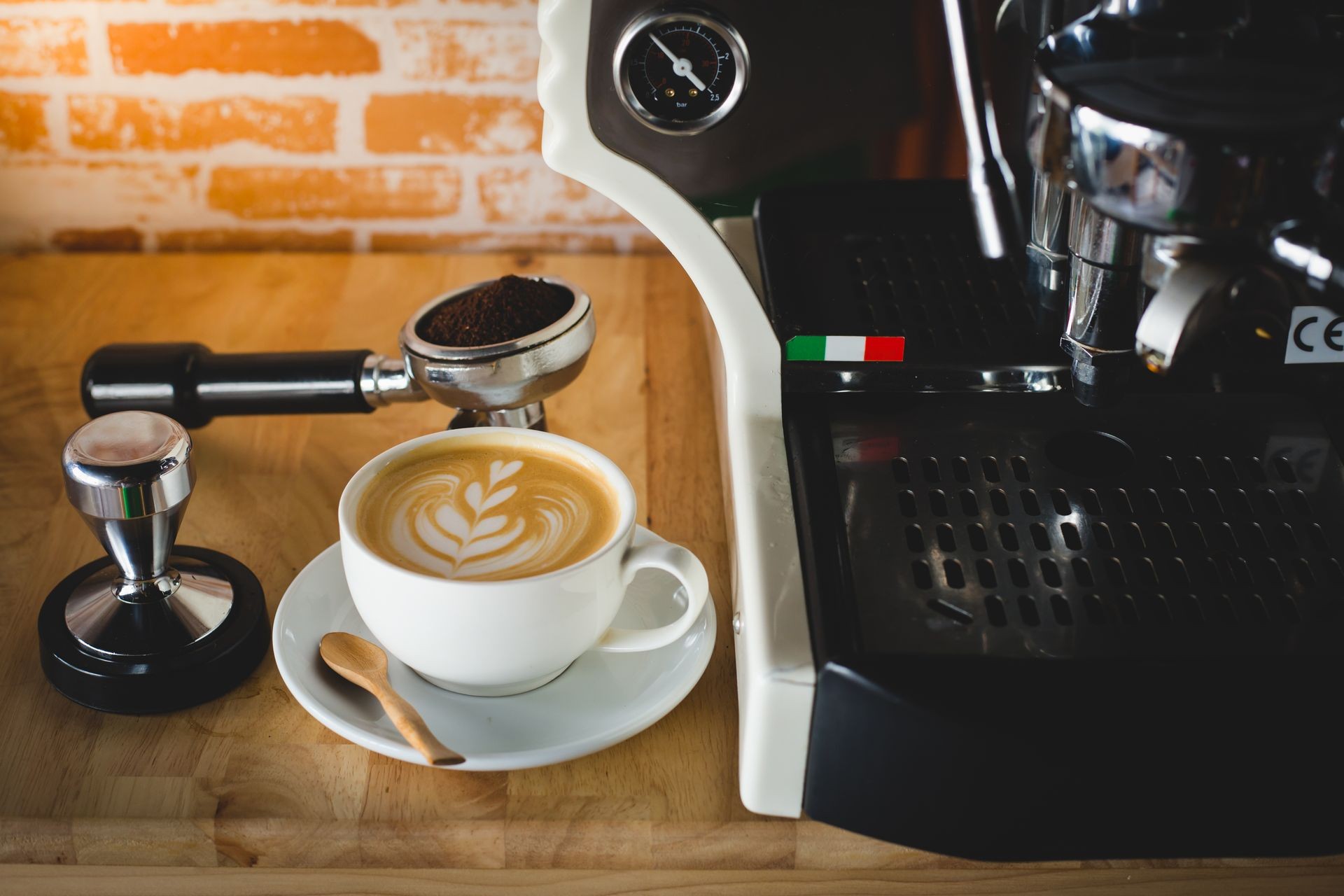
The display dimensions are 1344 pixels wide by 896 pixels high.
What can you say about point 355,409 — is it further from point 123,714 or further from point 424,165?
point 424,165

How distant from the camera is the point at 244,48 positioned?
3.05 ft

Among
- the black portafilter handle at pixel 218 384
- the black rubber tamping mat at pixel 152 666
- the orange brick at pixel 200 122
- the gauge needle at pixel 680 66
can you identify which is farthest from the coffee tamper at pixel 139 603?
the orange brick at pixel 200 122

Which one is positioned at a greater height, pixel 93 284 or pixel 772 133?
pixel 772 133

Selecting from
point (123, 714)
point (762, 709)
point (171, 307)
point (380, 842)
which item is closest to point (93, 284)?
point (171, 307)

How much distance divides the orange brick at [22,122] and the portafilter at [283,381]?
34 centimetres

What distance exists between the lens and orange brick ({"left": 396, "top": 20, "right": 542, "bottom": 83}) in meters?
0.93

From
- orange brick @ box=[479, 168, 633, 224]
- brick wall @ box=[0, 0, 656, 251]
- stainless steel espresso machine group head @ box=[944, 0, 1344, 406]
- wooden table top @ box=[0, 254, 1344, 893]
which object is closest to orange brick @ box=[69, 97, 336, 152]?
brick wall @ box=[0, 0, 656, 251]

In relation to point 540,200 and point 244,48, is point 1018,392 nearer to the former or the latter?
point 540,200

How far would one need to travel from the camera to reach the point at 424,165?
3.24ft

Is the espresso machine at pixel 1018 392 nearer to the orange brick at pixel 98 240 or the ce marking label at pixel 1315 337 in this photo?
the ce marking label at pixel 1315 337

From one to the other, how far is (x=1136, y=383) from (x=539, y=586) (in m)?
0.28

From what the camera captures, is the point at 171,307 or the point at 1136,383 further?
the point at 171,307

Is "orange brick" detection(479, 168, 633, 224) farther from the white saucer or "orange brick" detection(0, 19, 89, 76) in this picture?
the white saucer

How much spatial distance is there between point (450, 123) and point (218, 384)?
1.17 feet
